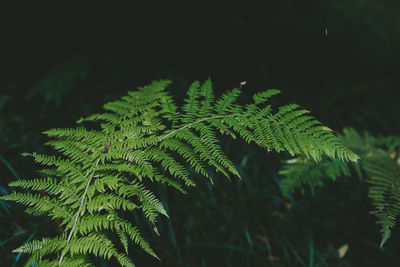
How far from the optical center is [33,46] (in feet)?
8.83

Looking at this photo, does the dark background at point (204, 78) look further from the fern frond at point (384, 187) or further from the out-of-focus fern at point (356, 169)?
the fern frond at point (384, 187)

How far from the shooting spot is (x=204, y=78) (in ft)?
8.30

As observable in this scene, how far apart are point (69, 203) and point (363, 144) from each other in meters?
2.37

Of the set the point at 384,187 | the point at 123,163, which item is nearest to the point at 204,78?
the point at 123,163

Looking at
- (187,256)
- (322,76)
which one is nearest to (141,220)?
(187,256)

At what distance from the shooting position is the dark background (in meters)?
2.29

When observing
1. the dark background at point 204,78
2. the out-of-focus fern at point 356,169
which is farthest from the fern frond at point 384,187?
the dark background at point 204,78

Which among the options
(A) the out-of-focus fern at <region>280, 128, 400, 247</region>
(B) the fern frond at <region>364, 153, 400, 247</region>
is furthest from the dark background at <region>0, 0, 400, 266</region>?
(B) the fern frond at <region>364, 153, 400, 247</region>

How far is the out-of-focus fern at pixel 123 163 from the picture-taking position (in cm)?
109

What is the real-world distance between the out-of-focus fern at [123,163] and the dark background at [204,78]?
0.72m

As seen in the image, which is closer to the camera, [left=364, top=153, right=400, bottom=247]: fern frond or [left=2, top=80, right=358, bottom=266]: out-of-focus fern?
[left=2, top=80, right=358, bottom=266]: out-of-focus fern

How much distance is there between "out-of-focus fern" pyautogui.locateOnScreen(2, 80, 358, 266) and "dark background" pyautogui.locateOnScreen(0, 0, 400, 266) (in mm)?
718

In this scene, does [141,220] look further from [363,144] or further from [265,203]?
[363,144]

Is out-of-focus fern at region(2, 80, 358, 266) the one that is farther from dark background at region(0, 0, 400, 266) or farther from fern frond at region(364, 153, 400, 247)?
dark background at region(0, 0, 400, 266)
